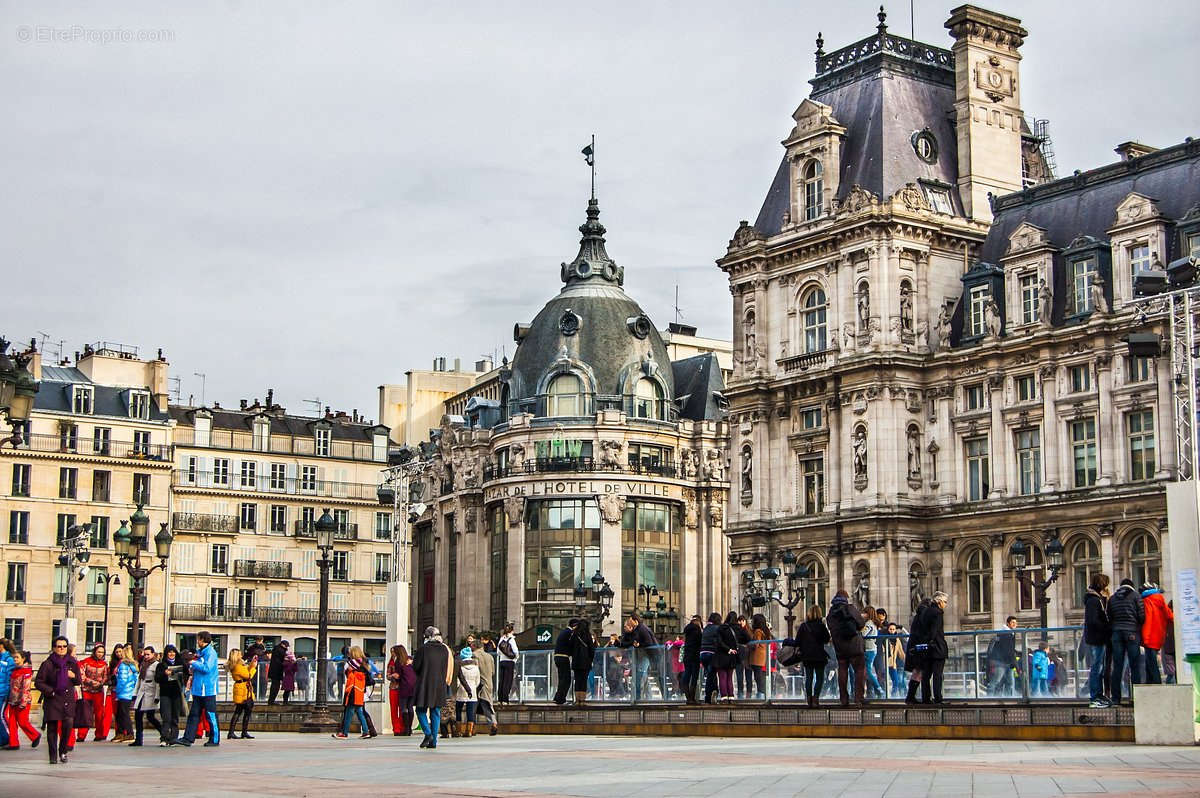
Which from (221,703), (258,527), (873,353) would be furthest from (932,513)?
(258,527)

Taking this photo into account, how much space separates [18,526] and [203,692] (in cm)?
5615

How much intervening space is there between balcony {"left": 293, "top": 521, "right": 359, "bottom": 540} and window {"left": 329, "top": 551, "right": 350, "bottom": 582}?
91 cm

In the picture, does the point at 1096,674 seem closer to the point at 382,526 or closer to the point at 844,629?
the point at 844,629

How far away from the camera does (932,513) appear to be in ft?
190

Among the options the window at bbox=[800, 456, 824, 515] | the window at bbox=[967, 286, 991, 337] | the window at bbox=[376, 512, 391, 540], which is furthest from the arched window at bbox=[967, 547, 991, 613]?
the window at bbox=[376, 512, 391, 540]

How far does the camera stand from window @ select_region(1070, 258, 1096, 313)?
5478 centimetres

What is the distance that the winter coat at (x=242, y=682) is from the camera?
32.7 meters

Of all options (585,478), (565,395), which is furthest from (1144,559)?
(565,395)

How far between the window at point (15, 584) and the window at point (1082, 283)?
162ft

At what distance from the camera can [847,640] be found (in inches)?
1190

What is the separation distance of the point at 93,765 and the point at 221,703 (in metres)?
28.2

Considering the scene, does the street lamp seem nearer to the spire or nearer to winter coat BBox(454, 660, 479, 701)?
winter coat BBox(454, 660, 479, 701)

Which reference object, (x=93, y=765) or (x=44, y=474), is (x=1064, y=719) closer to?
(x=93, y=765)

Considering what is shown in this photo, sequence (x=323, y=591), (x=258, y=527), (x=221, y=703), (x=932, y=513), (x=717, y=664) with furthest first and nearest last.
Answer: (x=258, y=527), (x=932, y=513), (x=221, y=703), (x=323, y=591), (x=717, y=664)
